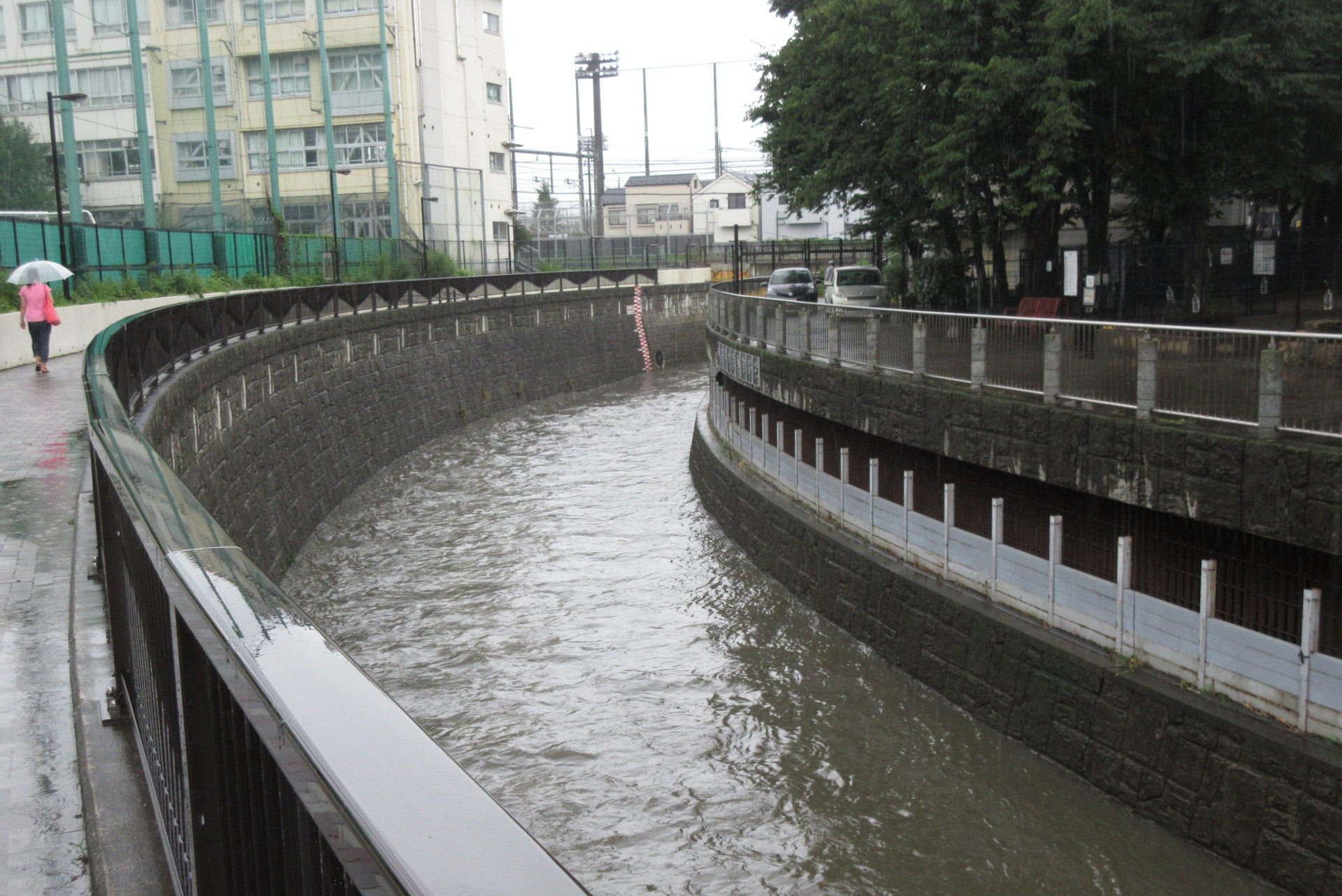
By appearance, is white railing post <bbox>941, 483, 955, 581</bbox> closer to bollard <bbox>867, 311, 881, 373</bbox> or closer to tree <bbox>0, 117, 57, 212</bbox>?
bollard <bbox>867, 311, 881, 373</bbox>

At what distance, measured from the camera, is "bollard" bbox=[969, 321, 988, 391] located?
43.8 feet

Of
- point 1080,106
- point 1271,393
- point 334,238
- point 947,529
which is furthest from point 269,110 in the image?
point 1271,393

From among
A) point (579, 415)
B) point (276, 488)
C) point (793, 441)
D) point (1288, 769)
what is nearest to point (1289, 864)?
point (1288, 769)

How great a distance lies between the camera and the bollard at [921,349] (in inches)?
576

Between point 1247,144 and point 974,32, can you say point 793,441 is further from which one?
point 1247,144

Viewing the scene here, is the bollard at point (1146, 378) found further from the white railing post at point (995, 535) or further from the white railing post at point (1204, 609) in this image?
the white railing post at point (995, 535)

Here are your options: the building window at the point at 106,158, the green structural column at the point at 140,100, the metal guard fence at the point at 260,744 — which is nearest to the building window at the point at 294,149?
the building window at the point at 106,158

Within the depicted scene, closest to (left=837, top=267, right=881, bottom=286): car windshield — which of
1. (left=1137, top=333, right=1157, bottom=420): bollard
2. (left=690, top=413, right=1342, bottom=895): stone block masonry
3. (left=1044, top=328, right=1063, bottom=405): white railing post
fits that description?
(left=690, top=413, right=1342, bottom=895): stone block masonry

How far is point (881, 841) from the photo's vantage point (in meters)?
10.4

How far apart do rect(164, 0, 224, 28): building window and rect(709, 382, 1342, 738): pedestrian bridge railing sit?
46.0 meters

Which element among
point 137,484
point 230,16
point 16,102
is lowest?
point 137,484

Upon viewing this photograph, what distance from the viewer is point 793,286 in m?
41.0

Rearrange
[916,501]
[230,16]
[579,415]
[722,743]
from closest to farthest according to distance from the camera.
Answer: [722,743] < [916,501] < [579,415] < [230,16]

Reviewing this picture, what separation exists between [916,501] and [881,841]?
5.70 metres
